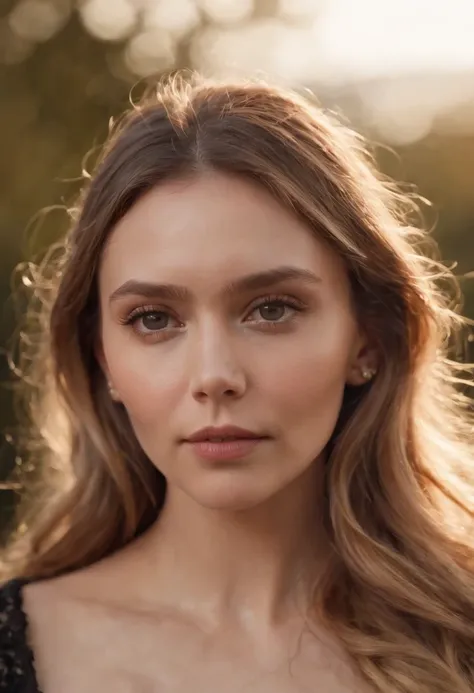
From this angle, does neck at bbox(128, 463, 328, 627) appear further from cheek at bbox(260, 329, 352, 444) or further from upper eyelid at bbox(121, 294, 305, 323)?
upper eyelid at bbox(121, 294, 305, 323)

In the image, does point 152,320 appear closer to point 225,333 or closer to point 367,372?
point 225,333

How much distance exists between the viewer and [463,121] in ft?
18.7

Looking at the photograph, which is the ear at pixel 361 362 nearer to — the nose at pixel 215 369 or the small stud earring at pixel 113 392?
the nose at pixel 215 369

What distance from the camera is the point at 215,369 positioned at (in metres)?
2.22

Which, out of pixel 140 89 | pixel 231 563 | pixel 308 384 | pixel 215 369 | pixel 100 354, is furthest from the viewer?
pixel 140 89

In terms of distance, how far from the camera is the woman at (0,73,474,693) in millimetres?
2289

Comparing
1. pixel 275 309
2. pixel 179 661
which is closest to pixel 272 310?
pixel 275 309

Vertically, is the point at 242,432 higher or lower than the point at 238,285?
lower

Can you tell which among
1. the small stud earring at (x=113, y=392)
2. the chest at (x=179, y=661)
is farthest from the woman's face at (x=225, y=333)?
the chest at (x=179, y=661)

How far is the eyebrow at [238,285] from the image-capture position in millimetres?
2270

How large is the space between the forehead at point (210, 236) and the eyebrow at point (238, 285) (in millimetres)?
14

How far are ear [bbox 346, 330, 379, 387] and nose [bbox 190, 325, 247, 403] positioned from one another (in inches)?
14.6

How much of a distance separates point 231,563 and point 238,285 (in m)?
0.63

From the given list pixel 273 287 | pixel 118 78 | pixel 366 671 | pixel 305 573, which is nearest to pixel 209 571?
pixel 305 573
